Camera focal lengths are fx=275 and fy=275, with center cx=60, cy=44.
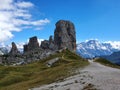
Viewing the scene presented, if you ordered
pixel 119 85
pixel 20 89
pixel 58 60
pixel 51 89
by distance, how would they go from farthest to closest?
pixel 58 60 < pixel 20 89 < pixel 51 89 < pixel 119 85

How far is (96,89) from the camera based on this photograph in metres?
46.9

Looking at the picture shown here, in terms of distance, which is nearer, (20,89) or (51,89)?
(51,89)

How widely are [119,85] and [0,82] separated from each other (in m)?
72.4

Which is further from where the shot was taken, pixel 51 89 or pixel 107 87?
pixel 51 89

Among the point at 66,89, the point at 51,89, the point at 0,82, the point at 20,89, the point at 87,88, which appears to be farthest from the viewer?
the point at 0,82

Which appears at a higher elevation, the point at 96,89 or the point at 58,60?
the point at 58,60

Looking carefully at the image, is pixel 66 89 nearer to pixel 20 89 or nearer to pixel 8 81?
pixel 20 89

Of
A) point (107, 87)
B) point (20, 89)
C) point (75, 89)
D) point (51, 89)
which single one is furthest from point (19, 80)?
point (107, 87)

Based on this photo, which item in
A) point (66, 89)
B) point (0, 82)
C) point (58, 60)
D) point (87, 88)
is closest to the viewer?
point (87, 88)

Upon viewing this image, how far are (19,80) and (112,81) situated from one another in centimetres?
6694

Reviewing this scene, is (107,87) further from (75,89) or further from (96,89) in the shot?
(75,89)

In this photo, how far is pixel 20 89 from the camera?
259ft

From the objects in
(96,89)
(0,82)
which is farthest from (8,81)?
(96,89)

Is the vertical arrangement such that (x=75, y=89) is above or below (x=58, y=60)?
below
